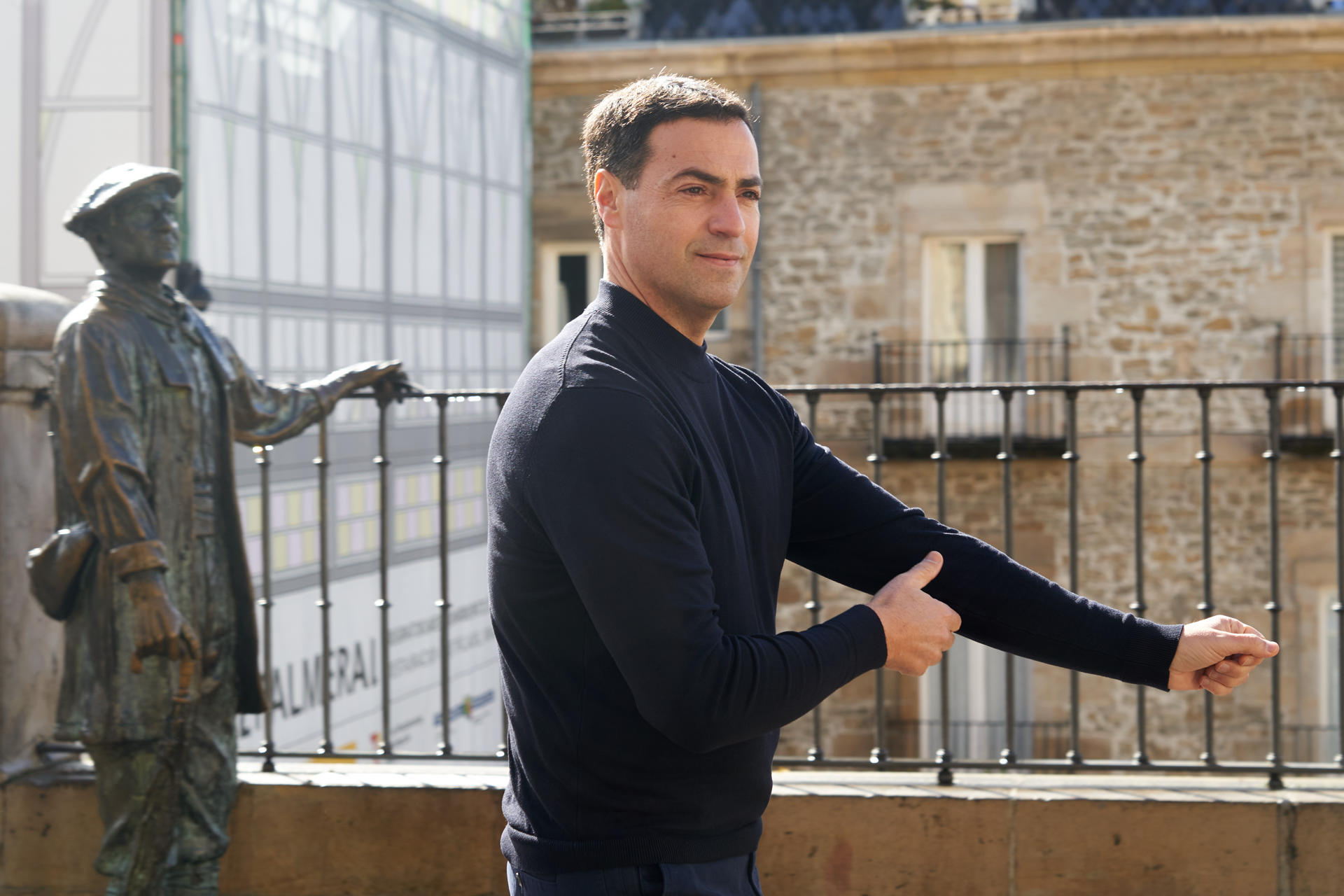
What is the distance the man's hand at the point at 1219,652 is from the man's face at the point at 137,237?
2011mm

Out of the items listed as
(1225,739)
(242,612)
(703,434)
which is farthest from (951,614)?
(1225,739)

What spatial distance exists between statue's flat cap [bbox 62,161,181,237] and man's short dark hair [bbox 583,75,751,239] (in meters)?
1.51

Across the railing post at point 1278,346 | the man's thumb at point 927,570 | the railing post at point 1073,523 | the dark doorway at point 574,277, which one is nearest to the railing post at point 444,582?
the railing post at point 1073,523

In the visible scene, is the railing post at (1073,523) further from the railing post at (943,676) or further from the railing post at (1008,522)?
the railing post at (943,676)

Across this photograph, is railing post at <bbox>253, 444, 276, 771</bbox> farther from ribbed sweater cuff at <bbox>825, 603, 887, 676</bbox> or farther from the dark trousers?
ribbed sweater cuff at <bbox>825, 603, 887, 676</bbox>

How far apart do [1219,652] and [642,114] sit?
0.91 meters

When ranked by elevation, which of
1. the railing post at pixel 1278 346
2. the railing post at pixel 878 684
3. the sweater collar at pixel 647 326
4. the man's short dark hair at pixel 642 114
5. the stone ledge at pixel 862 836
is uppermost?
the railing post at pixel 1278 346

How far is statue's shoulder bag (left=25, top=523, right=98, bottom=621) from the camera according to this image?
2879 millimetres

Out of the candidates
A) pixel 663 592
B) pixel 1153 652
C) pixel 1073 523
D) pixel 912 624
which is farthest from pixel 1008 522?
pixel 663 592

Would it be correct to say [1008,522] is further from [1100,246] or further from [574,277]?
[574,277]

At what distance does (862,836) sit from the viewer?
3.38m

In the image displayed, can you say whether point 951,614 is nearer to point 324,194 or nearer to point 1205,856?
point 1205,856

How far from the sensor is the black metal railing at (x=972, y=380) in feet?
44.0

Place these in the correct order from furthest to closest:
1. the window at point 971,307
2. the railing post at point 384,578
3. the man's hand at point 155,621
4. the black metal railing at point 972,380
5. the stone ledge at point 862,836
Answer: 1. the window at point 971,307
2. the black metal railing at point 972,380
3. the railing post at point 384,578
4. the stone ledge at point 862,836
5. the man's hand at point 155,621
